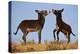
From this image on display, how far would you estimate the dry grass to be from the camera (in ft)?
6.52

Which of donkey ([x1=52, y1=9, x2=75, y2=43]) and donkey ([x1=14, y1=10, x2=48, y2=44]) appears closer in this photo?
donkey ([x1=14, y1=10, x2=48, y2=44])

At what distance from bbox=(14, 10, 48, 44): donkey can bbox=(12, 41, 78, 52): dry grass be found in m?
0.07

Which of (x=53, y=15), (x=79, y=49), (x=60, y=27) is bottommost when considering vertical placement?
(x=79, y=49)

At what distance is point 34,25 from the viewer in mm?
2082

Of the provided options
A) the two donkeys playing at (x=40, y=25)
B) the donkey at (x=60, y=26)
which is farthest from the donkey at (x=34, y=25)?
the donkey at (x=60, y=26)

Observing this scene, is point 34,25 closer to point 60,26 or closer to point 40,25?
point 40,25

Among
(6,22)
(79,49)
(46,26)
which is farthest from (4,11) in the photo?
(79,49)

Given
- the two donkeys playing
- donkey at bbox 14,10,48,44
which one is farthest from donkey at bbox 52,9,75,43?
donkey at bbox 14,10,48,44

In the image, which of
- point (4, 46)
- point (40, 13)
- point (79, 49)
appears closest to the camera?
point (4, 46)

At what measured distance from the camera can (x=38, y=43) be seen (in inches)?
81.5

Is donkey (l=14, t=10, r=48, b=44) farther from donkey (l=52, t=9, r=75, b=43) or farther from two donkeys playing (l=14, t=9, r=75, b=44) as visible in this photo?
donkey (l=52, t=9, r=75, b=43)

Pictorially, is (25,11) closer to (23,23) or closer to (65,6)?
(23,23)

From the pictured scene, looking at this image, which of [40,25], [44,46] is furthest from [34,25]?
[44,46]

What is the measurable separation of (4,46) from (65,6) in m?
0.91
